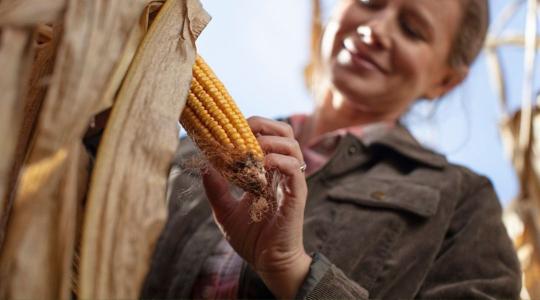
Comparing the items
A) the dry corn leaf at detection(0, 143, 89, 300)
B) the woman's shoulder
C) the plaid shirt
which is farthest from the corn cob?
the woman's shoulder

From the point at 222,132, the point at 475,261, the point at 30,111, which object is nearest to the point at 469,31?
the point at 475,261

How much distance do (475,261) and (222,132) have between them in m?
0.53

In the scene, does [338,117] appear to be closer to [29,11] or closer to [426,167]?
[426,167]

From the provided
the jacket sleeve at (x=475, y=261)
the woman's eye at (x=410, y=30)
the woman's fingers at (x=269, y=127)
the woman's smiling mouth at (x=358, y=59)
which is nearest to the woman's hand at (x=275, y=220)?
the woman's fingers at (x=269, y=127)

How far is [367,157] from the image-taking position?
1.24 metres

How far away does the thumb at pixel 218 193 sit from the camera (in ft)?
2.62

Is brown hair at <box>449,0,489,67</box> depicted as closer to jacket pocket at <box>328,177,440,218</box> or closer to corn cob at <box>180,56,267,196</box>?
jacket pocket at <box>328,177,440,218</box>

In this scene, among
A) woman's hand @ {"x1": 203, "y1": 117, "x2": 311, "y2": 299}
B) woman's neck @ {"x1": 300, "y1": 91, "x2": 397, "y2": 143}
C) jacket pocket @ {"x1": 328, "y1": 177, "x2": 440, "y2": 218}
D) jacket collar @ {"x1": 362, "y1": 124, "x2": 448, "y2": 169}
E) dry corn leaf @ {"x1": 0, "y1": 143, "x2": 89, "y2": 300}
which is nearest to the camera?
dry corn leaf @ {"x1": 0, "y1": 143, "x2": 89, "y2": 300}

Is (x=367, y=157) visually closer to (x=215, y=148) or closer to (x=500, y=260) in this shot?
(x=500, y=260)

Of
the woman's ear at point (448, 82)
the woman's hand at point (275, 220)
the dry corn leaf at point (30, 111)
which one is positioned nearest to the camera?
the dry corn leaf at point (30, 111)

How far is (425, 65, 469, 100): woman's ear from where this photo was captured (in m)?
1.50

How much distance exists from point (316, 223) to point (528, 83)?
4.09ft

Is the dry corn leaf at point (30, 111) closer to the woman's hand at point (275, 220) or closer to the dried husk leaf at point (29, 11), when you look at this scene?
the dried husk leaf at point (29, 11)

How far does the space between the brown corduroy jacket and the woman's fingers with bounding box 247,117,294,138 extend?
188mm
